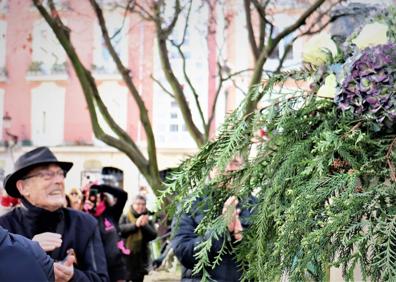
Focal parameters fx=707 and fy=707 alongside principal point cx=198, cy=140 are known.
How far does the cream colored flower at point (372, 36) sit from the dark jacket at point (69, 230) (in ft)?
4.79

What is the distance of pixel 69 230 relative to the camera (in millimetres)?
2633

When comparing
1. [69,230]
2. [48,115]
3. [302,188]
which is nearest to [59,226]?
[69,230]

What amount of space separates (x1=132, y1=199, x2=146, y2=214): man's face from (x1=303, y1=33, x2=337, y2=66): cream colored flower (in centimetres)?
576

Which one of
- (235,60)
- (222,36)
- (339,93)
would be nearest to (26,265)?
(339,93)

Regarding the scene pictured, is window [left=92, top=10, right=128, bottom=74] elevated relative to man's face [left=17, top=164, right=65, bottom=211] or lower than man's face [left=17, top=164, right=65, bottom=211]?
elevated

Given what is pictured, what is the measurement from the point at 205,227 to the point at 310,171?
0.30m

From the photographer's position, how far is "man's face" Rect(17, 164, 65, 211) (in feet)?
8.41

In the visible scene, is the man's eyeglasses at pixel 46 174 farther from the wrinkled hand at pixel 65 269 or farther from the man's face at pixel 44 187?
the wrinkled hand at pixel 65 269

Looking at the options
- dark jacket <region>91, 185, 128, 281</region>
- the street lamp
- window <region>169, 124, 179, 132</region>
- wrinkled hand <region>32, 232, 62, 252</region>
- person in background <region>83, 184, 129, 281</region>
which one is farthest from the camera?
window <region>169, 124, 179, 132</region>

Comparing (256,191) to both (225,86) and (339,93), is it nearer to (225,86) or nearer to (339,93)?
(339,93)

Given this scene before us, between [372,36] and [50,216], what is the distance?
1.53 meters

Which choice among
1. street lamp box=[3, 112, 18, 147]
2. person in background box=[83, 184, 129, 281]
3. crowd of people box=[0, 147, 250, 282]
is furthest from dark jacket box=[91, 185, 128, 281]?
street lamp box=[3, 112, 18, 147]

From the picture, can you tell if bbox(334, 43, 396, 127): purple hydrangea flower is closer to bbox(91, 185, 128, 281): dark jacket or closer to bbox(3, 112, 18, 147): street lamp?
bbox(91, 185, 128, 281): dark jacket

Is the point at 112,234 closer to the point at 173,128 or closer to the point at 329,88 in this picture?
the point at 329,88
